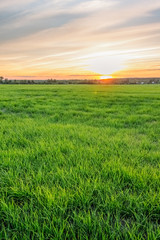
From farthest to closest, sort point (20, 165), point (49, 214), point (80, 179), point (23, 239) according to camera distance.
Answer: point (20, 165), point (80, 179), point (49, 214), point (23, 239)

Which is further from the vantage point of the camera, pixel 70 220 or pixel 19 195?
pixel 19 195

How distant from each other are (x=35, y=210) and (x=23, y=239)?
262mm

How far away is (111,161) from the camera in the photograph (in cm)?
262

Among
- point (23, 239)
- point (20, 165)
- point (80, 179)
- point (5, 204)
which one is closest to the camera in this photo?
point (23, 239)

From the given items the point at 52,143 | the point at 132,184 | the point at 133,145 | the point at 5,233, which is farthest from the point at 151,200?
the point at 52,143

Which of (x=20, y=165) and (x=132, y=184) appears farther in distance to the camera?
(x=20, y=165)

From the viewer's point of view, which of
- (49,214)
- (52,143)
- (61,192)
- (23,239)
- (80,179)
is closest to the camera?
(23,239)

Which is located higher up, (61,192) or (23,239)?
(61,192)

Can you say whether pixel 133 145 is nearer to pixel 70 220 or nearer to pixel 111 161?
pixel 111 161

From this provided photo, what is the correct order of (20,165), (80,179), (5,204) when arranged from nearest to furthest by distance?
(5,204)
(80,179)
(20,165)

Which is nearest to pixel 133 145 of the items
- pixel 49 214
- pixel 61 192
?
pixel 61 192

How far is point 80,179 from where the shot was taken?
204 centimetres

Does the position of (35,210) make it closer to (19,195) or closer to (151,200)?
(19,195)

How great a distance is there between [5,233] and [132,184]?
1.51m
